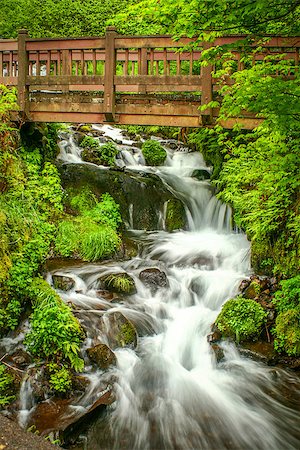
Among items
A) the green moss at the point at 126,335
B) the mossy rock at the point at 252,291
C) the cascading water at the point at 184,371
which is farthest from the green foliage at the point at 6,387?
the mossy rock at the point at 252,291

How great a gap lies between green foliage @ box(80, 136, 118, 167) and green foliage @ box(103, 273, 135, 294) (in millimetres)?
5378

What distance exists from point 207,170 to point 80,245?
6278 millimetres

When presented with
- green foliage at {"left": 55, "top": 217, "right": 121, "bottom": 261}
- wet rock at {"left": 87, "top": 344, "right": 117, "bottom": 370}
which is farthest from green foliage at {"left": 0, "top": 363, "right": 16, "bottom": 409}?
green foliage at {"left": 55, "top": 217, "right": 121, "bottom": 261}

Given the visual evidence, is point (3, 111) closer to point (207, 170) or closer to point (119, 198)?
point (119, 198)

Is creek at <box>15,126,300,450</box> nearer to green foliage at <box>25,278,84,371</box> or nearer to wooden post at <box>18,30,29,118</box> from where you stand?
green foliage at <box>25,278,84,371</box>

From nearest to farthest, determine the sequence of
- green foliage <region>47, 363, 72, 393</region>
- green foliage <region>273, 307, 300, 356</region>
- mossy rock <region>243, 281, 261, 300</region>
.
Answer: green foliage <region>47, 363, 72, 393</region>, green foliage <region>273, 307, 300, 356</region>, mossy rock <region>243, 281, 261, 300</region>

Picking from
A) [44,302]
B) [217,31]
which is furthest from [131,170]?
[217,31]

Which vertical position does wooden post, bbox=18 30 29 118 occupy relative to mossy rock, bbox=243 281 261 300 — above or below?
above

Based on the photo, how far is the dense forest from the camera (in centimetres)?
414

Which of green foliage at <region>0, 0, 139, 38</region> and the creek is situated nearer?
the creek

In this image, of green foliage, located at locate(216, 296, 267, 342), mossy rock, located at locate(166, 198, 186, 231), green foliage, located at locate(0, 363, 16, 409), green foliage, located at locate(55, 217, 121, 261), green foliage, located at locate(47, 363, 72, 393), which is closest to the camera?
green foliage, located at locate(0, 363, 16, 409)

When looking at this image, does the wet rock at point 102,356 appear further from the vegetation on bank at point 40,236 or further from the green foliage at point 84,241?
the green foliage at point 84,241

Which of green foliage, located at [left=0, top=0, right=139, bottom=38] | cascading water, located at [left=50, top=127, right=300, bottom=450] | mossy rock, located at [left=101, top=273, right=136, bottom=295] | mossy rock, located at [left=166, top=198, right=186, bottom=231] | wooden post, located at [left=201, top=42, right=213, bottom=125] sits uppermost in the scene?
green foliage, located at [left=0, top=0, right=139, bottom=38]

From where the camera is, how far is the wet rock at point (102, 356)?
18.1 ft
